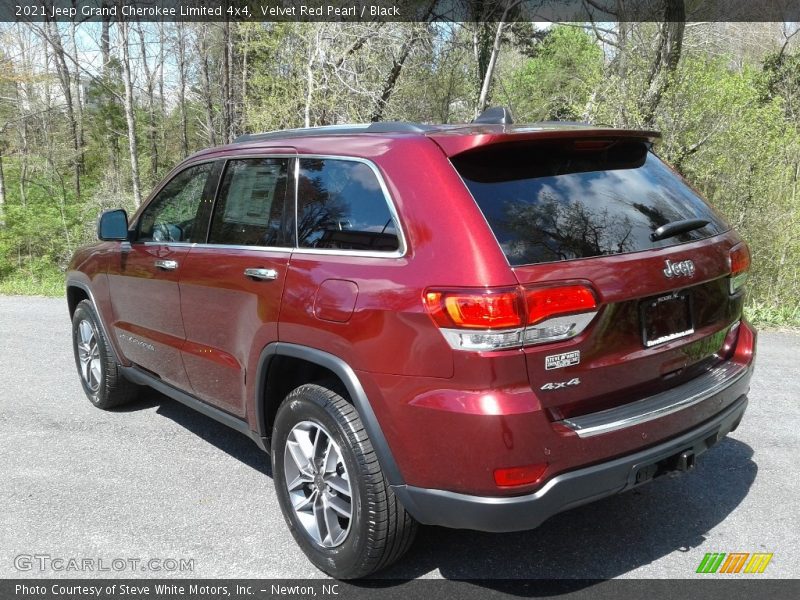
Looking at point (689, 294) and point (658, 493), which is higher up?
point (689, 294)

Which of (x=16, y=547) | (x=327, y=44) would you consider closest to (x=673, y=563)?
(x=16, y=547)

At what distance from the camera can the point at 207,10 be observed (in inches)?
907

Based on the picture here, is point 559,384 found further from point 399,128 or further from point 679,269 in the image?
point 399,128

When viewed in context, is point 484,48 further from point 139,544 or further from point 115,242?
point 139,544

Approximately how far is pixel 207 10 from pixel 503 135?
2327 centimetres

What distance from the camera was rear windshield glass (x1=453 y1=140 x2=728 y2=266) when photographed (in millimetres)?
2527

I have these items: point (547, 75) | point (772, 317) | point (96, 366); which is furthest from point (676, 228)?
point (547, 75)

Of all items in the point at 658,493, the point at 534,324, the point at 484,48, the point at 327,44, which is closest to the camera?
the point at 534,324

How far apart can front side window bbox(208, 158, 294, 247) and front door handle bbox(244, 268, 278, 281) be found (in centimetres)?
14

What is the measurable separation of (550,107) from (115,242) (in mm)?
28496

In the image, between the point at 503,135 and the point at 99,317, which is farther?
the point at 99,317

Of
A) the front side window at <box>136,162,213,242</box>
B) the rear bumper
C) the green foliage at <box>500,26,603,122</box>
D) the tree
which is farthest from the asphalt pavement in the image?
the green foliage at <box>500,26,603,122</box>

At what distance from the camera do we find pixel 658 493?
3639mm

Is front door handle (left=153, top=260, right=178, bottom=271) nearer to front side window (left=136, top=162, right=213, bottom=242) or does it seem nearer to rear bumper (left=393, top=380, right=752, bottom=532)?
front side window (left=136, top=162, right=213, bottom=242)
